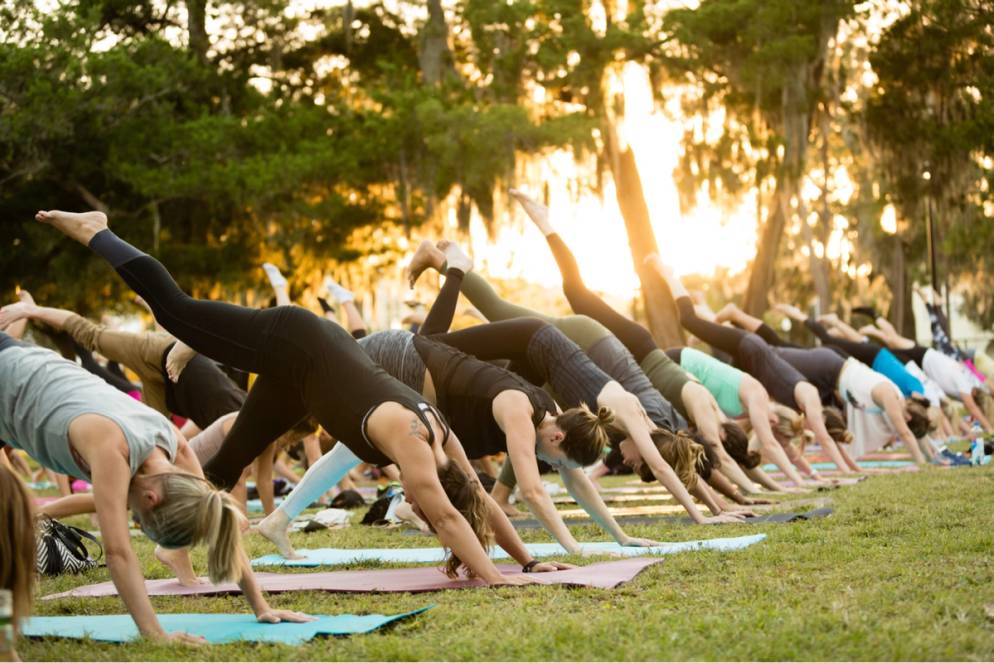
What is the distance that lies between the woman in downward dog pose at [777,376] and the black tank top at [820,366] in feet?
2.99

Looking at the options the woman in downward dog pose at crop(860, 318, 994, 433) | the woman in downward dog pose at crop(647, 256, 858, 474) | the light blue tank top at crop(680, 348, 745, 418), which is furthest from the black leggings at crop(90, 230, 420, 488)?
the woman in downward dog pose at crop(860, 318, 994, 433)

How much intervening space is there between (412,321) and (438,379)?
459 cm

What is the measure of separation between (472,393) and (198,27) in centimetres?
1816

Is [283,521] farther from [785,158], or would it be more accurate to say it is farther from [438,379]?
[785,158]

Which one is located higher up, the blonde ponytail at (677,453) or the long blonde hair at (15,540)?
the long blonde hair at (15,540)

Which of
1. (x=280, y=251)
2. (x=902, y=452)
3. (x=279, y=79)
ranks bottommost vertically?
(x=902, y=452)

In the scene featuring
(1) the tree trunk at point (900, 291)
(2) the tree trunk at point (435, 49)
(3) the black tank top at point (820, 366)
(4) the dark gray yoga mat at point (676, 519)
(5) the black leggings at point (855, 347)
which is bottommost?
(1) the tree trunk at point (900, 291)

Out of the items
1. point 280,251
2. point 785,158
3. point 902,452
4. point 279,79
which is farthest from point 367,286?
point 902,452

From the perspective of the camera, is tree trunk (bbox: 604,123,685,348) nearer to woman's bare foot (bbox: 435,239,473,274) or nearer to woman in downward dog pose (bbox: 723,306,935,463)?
woman in downward dog pose (bbox: 723,306,935,463)

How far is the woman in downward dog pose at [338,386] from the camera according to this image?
176 inches

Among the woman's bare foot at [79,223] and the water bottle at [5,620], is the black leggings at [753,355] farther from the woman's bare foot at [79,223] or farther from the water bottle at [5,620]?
the water bottle at [5,620]

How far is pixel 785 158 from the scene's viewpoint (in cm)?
1944

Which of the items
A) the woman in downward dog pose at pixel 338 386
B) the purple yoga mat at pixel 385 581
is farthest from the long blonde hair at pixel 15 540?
the purple yoga mat at pixel 385 581

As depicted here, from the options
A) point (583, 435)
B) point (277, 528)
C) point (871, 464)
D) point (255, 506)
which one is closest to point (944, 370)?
point (871, 464)
